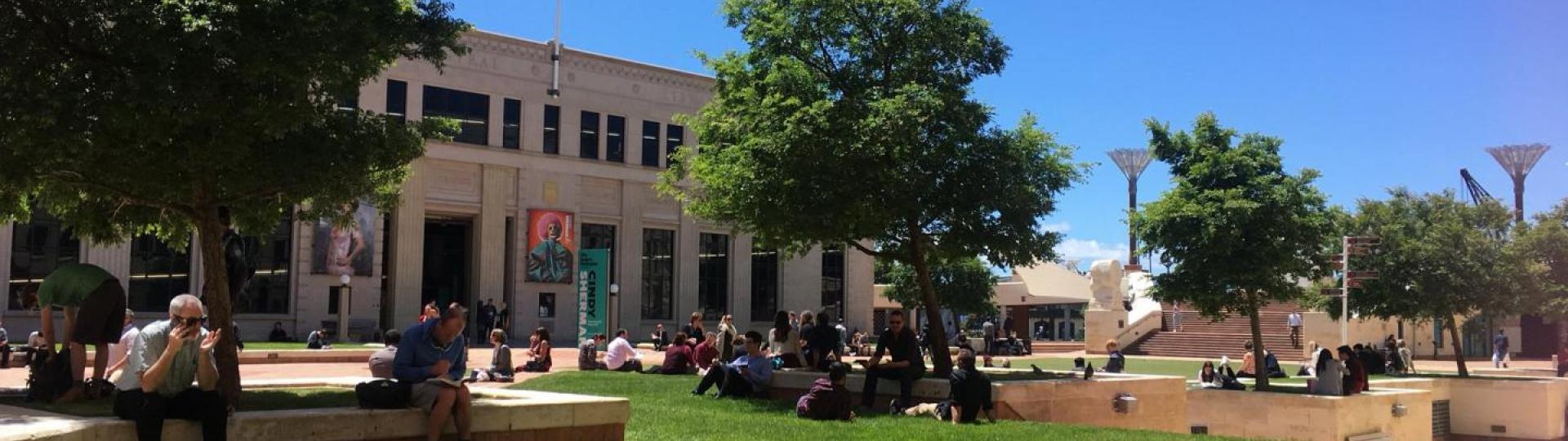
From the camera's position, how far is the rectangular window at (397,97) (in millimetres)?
40312

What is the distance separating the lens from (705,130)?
709 inches

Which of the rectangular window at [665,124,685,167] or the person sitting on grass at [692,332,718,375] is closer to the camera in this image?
the person sitting on grass at [692,332,718,375]

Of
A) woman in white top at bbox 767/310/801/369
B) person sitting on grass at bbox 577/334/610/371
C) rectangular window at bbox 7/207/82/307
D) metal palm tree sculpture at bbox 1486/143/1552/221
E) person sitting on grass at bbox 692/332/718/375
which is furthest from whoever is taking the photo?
metal palm tree sculpture at bbox 1486/143/1552/221

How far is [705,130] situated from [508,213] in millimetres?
27481

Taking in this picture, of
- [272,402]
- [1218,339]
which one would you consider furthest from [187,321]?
[1218,339]

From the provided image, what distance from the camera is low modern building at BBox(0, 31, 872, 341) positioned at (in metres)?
38.2

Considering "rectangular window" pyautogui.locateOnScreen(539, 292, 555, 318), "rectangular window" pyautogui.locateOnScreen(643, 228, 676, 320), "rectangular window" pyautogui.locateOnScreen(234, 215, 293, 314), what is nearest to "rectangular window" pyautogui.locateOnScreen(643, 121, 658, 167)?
"rectangular window" pyautogui.locateOnScreen(643, 228, 676, 320)

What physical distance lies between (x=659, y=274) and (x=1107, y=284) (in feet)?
60.1

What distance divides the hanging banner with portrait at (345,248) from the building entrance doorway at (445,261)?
4.92 metres

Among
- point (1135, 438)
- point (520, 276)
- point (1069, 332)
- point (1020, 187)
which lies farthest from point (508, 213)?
point (1069, 332)

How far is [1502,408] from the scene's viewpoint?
90.5 feet

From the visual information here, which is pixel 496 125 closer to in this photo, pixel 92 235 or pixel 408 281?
pixel 408 281

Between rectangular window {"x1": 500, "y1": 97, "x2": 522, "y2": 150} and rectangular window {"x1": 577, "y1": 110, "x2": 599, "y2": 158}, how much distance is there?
270 cm

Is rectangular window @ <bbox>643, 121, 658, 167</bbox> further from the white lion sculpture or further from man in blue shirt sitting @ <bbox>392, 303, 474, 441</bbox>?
man in blue shirt sitting @ <bbox>392, 303, 474, 441</bbox>
